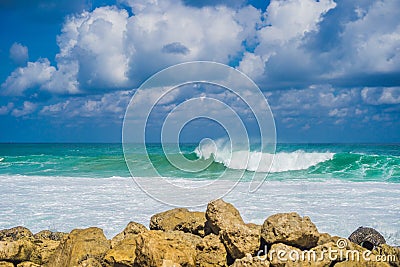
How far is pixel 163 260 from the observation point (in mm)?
4266

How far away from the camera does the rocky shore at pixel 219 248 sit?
4410mm

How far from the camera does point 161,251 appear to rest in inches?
172

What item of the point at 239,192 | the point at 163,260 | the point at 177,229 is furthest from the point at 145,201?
the point at 163,260

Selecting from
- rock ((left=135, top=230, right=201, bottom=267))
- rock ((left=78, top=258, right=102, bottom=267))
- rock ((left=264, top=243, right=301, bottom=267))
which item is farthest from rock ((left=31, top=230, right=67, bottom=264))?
rock ((left=264, top=243, right=301, bottom=267))

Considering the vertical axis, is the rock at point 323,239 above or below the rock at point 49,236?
above

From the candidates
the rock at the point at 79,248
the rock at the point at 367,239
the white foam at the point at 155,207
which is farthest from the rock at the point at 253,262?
the white foam at the point at 155,207

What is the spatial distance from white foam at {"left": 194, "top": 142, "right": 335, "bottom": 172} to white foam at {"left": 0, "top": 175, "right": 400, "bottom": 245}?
453 inches

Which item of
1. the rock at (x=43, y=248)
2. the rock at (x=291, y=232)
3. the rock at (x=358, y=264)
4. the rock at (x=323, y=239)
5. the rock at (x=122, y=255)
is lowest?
the rock at (x=43, y=248)

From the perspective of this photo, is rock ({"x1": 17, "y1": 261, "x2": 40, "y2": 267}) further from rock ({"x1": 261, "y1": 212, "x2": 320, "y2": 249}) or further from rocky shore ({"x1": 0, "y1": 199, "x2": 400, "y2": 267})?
rock ({"x1": 261, "y1": 212, "x2": 320, "y2": 249})

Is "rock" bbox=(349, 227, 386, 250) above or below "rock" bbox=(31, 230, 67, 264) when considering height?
above

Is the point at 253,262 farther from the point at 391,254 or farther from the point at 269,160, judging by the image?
the point at 269,160

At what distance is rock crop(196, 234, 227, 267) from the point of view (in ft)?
15.5

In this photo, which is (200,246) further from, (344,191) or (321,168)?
(321,168)

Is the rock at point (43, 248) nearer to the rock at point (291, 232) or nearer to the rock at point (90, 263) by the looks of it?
the rock at point (90, 263)
